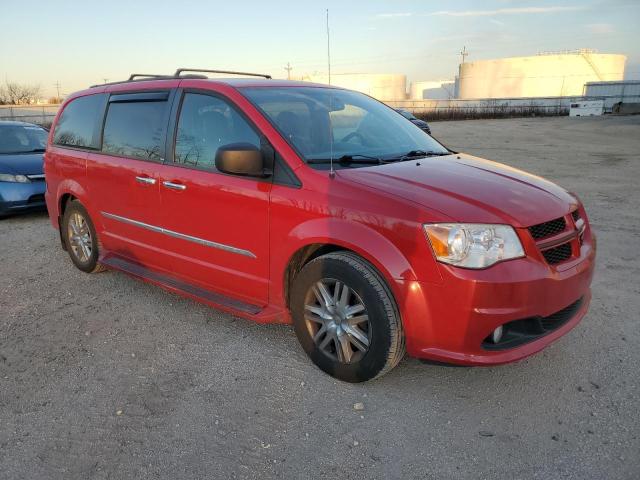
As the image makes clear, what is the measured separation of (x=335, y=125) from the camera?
380 centimetres

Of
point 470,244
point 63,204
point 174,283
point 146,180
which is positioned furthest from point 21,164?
point 470,244

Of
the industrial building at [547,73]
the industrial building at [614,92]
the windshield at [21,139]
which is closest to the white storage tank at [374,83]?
the industrial building at [547,73]

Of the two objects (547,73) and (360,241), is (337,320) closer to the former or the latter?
(360,241)

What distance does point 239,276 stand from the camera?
3568 mm

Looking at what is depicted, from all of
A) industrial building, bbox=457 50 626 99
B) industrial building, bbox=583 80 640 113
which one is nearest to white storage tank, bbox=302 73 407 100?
industrial building, bbox=457 50 626 99

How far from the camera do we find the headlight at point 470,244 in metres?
2.64

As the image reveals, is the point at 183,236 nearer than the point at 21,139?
Yes

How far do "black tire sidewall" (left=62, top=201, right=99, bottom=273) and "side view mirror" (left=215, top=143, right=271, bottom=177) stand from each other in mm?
2328

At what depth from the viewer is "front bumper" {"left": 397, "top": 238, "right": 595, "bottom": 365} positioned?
2.61m

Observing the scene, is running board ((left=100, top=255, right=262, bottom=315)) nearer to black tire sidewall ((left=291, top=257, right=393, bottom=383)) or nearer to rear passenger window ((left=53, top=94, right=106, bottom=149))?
black tire sidewall ((left=291, top=257, right=393, bottom=383))

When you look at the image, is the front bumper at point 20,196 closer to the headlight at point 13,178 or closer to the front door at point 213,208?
the headlight at point 13,178

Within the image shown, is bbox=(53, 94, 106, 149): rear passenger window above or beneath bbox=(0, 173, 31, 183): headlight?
above

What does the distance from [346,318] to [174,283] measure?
1.61 metres

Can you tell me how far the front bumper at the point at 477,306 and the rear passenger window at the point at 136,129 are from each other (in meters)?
2.38
